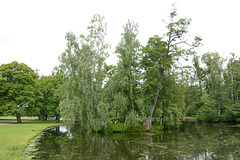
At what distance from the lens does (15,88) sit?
113 ft

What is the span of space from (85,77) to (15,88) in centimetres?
2147

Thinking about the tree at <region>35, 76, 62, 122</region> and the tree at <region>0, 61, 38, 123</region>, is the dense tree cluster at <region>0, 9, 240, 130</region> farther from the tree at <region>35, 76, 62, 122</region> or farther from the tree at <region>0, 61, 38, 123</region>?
the tree at <region>35, 76, 62, 122</region>

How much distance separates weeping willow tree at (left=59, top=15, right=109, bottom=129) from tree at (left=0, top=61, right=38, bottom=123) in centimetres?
1671

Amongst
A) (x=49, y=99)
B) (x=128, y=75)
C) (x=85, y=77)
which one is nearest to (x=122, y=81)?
(x=128, y=75)

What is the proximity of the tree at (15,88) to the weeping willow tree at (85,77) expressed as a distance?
16710mm

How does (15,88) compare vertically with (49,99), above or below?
above

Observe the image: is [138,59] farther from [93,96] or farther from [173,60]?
[93,96]

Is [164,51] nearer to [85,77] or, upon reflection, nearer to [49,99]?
[85,77]

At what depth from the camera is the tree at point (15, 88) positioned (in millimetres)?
32719

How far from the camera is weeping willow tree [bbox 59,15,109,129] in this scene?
21453 millimetres

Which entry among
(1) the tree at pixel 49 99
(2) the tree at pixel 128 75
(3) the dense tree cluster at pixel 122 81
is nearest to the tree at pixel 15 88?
(3) the dense tree cluster at pixel 122 81

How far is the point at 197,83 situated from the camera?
56.0 metres

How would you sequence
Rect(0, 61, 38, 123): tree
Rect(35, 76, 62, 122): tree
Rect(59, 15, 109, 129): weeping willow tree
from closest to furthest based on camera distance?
Rect(59, 15, 109, 129): weeping willow tree → Rect(0, 61, 38, 123): tree → Rect(35, 76, 62, 122): tree

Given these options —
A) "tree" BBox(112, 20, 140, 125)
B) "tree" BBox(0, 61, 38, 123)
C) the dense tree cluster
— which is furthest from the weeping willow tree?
"tree" BBox(0, 61, 38, 123)
